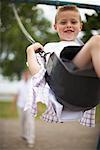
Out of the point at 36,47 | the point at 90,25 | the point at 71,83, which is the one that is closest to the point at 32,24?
the point at 90,25

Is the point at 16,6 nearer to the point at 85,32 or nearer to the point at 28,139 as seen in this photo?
the point at 85,32

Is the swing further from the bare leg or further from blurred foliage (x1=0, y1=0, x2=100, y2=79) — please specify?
blurred foliage (x1=0, y1=0, x2=100, y2=79)

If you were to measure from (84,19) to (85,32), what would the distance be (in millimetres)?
47

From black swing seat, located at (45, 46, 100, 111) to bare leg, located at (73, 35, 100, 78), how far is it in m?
0.02

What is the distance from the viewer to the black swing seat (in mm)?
1105

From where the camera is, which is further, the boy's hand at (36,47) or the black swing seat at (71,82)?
the boy's hand at (36,47)

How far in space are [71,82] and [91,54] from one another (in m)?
0.09

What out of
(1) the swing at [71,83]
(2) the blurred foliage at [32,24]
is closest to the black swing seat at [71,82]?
(1) the swing at [71,83]

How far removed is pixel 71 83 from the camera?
3.70 ft

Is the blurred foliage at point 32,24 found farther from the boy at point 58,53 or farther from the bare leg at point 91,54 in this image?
the bare leg at point 91,54

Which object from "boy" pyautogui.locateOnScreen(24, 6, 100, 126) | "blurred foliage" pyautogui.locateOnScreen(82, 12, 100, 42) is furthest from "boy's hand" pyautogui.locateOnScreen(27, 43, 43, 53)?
"blurred foliage" pyautogui.locateOnScreen(82, 12, 100, 42)

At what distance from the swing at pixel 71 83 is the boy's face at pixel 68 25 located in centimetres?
9

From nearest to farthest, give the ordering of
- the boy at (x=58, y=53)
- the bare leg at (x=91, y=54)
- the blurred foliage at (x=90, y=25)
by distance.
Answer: the bare leg at (x=91, y=54)
the boy at (x=58, y=53)
the blurred foliage at (x=90, y=25)

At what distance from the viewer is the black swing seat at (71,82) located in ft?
3.63
